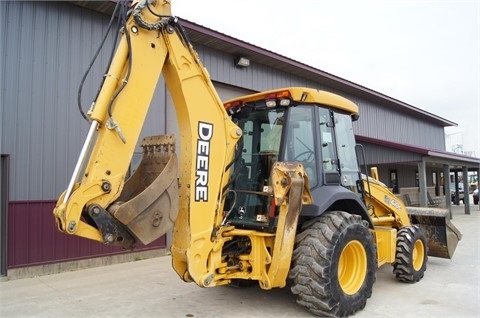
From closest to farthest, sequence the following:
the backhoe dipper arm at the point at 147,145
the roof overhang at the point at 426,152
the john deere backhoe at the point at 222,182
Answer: the backhoe dipper arm at the point at 147,145, the john deere backhoe at the point at 222,182, the roof overhang at the point at 426,152

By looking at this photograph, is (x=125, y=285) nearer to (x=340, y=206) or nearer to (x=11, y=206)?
(x=11, y=206)

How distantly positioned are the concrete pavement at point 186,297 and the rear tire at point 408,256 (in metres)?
0.15

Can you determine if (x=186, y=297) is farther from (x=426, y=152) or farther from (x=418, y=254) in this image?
(x=426, y=152)

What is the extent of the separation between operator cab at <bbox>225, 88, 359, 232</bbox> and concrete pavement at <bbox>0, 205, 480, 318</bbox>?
3.94 feet

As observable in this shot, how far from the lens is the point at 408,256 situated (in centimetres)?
626

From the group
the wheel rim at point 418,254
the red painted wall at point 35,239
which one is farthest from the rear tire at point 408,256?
the red painted wall at point 35,239

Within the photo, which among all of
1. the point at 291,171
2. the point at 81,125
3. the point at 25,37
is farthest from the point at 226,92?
the point at 291,171

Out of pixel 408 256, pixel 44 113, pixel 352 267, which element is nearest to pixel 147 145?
pixel 352 267

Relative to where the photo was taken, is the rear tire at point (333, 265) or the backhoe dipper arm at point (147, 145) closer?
the backhoe dipper arm at point (147, 145)

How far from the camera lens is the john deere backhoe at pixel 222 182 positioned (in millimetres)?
3670

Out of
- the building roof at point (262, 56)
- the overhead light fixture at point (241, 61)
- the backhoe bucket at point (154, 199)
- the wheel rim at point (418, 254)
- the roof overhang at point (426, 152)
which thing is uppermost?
the building roof at point (262, 56)

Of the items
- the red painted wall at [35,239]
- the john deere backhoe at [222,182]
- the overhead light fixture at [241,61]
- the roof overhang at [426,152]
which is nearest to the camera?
the john deere backhoe at [222,182]

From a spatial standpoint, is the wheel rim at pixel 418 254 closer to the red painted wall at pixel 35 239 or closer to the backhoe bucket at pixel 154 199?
the backhoe bucket at pixel 154 199

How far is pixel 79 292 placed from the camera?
6.07 m
